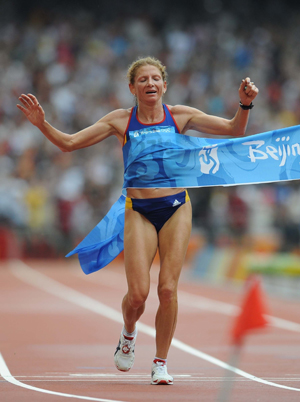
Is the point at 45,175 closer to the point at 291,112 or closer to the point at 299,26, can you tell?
the point at 291,112

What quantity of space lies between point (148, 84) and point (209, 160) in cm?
88

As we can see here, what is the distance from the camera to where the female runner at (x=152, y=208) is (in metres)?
6.19

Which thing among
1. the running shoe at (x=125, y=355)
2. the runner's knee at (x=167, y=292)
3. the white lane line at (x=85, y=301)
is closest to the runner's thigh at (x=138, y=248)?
the runner's knee at (x=167, y=292)

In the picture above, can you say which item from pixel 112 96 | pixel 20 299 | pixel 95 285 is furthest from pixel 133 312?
pixel 112 96

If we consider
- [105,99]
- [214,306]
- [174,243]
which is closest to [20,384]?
[174,243]

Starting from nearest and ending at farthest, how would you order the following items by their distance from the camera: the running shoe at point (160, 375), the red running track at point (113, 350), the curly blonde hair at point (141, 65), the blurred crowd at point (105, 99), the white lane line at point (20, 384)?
the white lane line at point (20, 384) → the red running track at point (113, 350) → the running shoe at point (160, 375) → the curly blonde hair at point (141, 65) → the blurred crowd at point (105, 99)

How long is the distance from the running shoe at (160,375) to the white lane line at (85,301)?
607 mm

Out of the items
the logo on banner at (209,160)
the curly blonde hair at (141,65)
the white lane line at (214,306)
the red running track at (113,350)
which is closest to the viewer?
the red running track at (113,350)

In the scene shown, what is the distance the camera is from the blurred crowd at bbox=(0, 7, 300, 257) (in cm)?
2345

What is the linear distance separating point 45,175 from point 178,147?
731 inches

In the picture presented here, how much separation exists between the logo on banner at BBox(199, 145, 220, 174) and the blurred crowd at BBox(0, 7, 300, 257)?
13198mm

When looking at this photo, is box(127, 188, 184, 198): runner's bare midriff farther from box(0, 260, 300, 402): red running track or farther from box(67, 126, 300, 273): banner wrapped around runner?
box(0, 260, 300, 402): red running track

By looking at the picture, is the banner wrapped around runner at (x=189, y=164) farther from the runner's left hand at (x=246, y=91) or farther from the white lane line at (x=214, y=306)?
the white lane line at (x=214, y=306)

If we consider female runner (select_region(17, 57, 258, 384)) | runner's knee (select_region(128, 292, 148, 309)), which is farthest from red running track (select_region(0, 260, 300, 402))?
runner's knee (select_region(128, 292, 148, 309))
